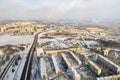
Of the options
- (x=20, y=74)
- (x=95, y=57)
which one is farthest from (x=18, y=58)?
(x=95, y=57)

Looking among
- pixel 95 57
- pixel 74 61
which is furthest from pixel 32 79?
pixel 95 57

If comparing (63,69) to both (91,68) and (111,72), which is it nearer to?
(91,68)

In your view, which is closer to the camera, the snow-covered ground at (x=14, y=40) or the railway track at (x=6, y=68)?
the railway track at (x=6, y=68)

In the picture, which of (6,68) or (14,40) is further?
(14,40)

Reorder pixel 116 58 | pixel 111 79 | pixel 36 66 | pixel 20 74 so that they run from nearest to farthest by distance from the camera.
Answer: pixel 111 79, pixel 20 74, pixel 36 66, pixel 116 58

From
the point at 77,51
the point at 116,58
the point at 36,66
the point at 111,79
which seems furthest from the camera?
the point at 77,51

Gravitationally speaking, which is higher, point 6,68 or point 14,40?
point 6,68

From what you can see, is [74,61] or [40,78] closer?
[40,78]

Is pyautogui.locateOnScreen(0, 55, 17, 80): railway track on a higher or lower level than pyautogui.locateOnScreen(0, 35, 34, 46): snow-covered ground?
higher

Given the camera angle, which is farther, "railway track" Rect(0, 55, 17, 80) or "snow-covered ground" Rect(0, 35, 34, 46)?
"snow-covered ground" Rect(0, 35, 34, 46)

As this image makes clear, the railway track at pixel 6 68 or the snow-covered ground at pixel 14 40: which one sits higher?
the railway track at pixel 6 68
